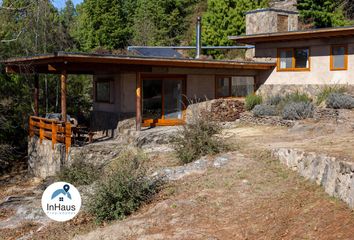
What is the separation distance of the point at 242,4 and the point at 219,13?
1980 millimetres

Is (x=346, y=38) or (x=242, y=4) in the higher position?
(x=242, y=4)

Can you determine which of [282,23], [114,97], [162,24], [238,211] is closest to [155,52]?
[114,97]

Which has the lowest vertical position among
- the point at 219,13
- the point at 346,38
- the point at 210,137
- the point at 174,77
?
the point at 210,137

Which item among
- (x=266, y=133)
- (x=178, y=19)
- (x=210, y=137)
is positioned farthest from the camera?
(x=178, y=19)

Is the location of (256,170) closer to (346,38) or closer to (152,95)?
(152,95)

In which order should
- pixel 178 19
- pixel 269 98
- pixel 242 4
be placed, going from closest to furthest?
pixel 269 98 → pixel 242 4 → pixel 178 19

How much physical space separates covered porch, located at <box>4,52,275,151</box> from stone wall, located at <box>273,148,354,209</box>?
8.20 m

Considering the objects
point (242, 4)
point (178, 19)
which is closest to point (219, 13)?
point (242, 4)

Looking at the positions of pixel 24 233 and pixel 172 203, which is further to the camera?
pixel 24 233

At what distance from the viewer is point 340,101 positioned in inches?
712

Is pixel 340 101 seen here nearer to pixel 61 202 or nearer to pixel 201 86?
pixel 201 86

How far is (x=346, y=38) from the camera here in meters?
19.7

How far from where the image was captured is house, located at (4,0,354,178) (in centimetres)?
1784

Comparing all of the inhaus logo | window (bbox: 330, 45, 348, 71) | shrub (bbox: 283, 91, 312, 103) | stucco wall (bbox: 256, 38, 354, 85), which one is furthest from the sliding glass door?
the inhaus logo
